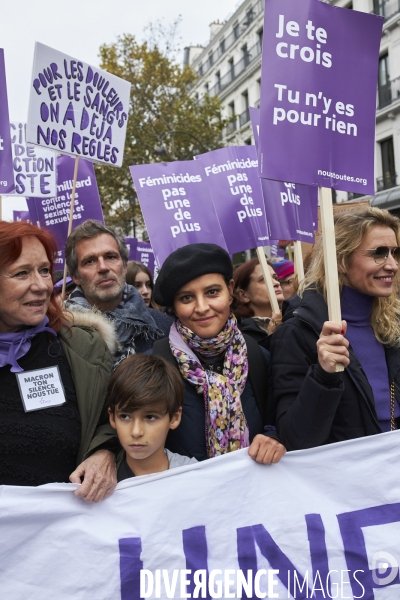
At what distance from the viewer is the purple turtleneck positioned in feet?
7.13

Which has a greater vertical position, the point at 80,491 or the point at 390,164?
the point at 390,164

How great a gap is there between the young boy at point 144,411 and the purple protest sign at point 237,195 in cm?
214

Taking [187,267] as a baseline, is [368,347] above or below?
below

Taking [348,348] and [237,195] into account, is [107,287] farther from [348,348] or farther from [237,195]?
[237,195]

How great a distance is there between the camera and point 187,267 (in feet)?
7.34

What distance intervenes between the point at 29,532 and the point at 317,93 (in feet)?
5.67

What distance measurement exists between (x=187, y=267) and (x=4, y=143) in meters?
1.76

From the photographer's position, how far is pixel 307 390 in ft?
6.24

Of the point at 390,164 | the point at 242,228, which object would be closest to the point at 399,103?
the point at 390,164

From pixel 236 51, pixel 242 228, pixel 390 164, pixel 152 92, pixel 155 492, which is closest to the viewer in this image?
pixel 155 492

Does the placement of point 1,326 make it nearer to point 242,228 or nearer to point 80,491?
point 80,491

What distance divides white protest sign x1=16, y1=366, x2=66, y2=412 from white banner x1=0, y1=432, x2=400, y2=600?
0.27m

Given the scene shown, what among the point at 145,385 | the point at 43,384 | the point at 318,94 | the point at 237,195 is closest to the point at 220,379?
the point at 145,385

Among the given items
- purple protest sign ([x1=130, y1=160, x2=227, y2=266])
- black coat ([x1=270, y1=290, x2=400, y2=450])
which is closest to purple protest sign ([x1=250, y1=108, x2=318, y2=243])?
purple protest sign ([x1=130, y1=160, x2=227, y2=266])
